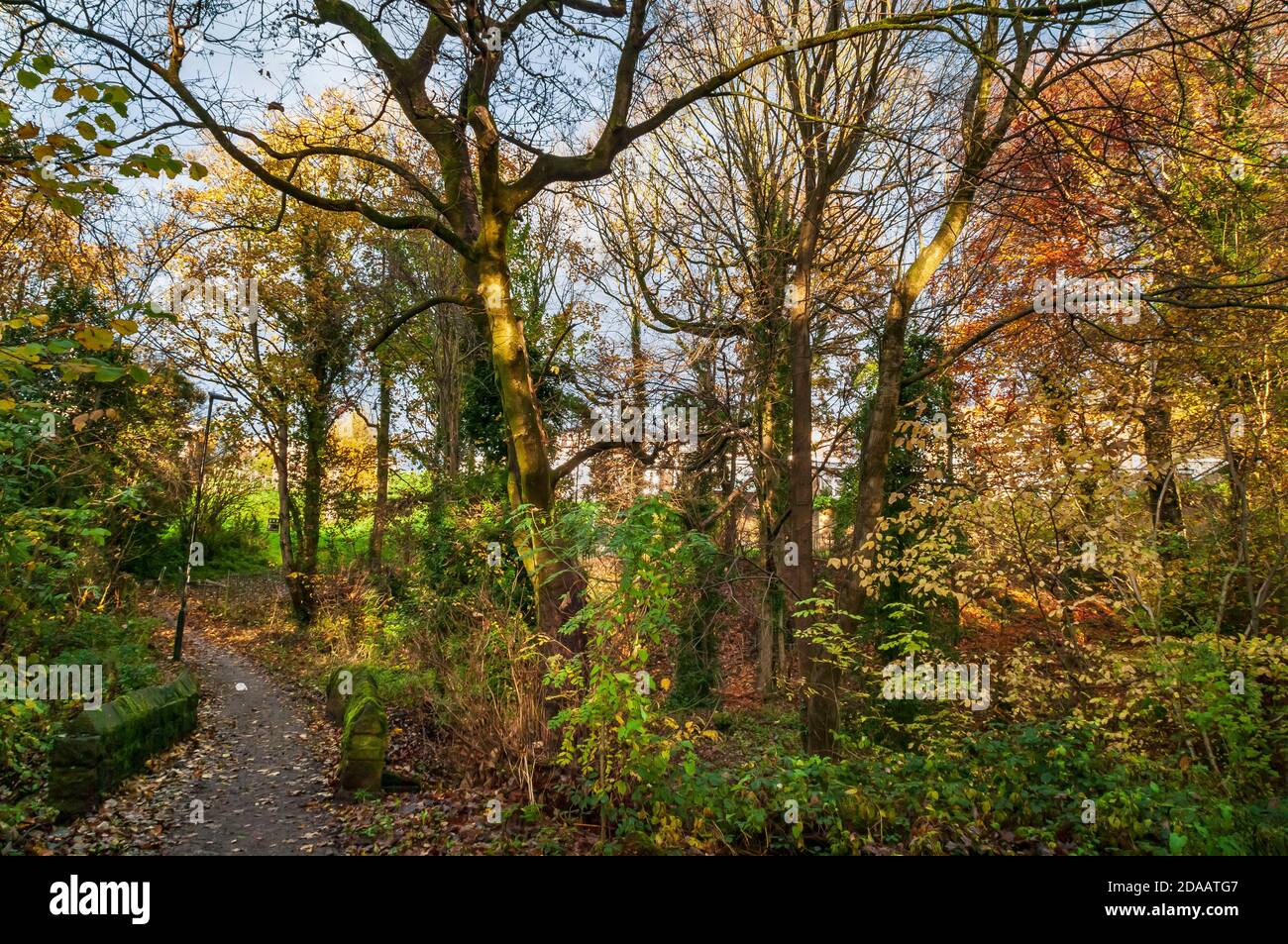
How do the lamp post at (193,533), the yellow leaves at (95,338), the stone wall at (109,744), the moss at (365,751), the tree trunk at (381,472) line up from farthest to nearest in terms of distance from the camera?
the tree trunk at (381,472)
the lamp post at (193,533)
the moss at (365,751)
the stone wall at (109,744)
the yellow leaves at (95,338)

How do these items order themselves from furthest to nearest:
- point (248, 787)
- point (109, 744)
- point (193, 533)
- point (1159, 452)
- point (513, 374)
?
1. point (193, 533)
2. point (1159, 452)
3. point (513, 374)
4. point (248, 787)
5. point (109, 744)

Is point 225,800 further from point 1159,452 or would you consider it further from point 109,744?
point 1159,452

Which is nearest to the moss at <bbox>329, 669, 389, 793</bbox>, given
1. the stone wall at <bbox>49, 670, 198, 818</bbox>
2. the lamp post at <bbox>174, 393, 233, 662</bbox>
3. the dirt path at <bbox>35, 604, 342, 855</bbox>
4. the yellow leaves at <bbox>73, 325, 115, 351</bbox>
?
the dirt path at <bbox>35, 604, 342, 855</bbox>

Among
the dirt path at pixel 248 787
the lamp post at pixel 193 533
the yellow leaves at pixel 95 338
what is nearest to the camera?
the yellow leaves at pixel 95 338

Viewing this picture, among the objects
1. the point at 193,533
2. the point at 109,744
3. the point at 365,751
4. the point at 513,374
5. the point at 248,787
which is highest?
the point at 513,374

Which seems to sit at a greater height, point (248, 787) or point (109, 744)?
point (109, 744)

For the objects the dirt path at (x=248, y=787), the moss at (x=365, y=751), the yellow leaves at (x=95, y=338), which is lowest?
the dirt path at (x=248, y=787)

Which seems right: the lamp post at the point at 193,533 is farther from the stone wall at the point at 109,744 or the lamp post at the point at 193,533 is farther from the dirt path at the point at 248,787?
the stone wall at the point at 109,744

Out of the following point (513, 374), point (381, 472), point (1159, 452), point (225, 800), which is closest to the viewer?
point (225, 800)

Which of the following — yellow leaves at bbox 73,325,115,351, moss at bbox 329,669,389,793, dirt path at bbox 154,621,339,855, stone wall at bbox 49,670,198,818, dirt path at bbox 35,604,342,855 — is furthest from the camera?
moss at bbox 329,669,389,793

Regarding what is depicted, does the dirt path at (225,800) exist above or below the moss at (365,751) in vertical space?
below

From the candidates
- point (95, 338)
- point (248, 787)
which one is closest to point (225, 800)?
point (248, 787)

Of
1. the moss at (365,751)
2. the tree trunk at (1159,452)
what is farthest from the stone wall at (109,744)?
the tree trunk at (1159,452)

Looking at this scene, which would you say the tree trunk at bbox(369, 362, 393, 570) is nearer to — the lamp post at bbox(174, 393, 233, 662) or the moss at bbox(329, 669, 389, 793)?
the lamp post at bbox(174, 393, 233, 662)
